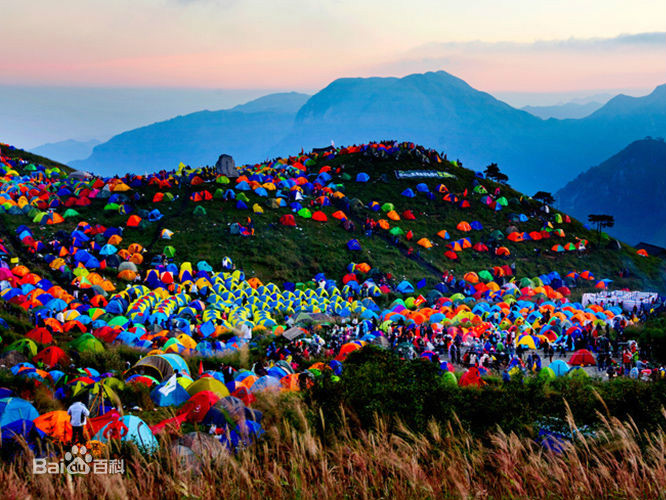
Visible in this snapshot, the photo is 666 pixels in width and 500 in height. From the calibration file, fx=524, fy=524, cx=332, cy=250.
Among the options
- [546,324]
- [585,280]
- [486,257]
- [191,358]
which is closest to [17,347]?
[191,358]

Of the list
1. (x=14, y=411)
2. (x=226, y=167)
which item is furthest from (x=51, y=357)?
(x=226, y=167)

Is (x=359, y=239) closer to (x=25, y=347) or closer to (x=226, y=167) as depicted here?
(x=226, y=167)

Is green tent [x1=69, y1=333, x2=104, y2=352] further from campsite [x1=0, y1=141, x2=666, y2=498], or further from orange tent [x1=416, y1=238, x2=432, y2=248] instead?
orange tent [x1=416, y1=238, x2=432, y2=248]

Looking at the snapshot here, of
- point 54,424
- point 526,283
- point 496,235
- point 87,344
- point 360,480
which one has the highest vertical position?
point 360,480

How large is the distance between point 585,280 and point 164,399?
42.2 m

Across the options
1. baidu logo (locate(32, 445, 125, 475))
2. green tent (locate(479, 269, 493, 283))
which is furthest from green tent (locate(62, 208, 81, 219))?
baidu logo (locate(32, 445, 125, 475))

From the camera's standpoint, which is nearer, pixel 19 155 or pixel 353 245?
pixel 353 245

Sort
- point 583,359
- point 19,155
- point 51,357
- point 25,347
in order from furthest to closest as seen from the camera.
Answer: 1. point 19,155
2. point 583,359
3. point 25,347
4. point 51,357

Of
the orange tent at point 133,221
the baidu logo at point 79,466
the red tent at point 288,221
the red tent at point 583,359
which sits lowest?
the red tent at point 583,359

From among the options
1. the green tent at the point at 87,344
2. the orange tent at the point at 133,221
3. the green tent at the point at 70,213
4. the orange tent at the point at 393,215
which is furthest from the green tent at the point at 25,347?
the orange tent at the point at 393,215

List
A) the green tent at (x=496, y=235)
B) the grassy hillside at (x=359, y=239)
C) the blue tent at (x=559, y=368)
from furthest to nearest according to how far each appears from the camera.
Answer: the green tent at (x=496, y=235) → the grassy hillside at (x=359, y=239) → the blue tent at (x=559, y=368)

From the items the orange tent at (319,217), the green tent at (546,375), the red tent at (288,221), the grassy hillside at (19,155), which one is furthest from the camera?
the grassy hillside at (19,155)

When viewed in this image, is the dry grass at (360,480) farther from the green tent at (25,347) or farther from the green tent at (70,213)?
the green tent at (70,213)

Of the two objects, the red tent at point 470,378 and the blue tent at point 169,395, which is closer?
the blue tent at point 169,395
